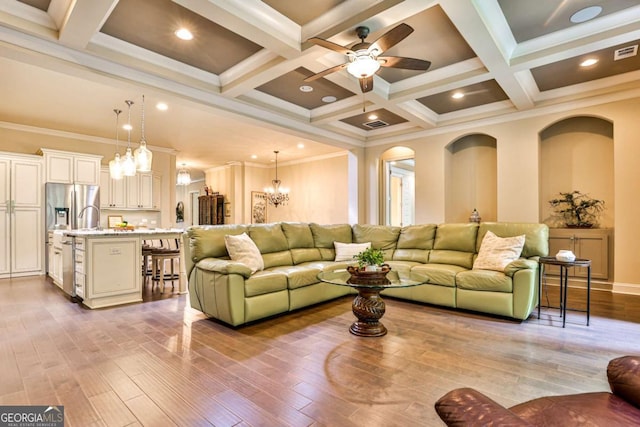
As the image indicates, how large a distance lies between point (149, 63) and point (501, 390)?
4.50 metres

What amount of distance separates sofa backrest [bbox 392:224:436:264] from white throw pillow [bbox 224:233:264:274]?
214cm

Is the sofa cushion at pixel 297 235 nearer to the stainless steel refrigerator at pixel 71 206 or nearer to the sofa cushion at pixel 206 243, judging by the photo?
the sofa cushion at pixel 206 243

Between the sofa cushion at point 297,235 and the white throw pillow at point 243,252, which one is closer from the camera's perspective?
the white throw pillow at point 243,252

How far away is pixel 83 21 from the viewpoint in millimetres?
2721

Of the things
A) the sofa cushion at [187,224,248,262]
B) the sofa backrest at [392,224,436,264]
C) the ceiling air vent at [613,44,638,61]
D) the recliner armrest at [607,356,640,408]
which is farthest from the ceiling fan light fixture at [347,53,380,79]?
the ceiling air vent at [613,44,638,61]

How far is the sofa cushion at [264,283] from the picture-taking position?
316 centimetres

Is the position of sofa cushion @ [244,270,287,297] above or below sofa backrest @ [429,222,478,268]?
below

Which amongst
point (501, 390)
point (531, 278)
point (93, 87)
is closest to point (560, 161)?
point (531, 278)

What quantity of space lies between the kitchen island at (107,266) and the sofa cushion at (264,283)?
6.18 ft

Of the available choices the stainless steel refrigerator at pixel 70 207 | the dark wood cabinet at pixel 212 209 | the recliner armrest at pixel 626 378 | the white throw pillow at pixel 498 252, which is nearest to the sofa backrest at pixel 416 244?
the white throw pillow at pixel 498 252

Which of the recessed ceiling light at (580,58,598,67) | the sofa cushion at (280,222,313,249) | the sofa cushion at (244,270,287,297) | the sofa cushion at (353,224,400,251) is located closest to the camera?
the sofa cushion at (244,270,287,297)

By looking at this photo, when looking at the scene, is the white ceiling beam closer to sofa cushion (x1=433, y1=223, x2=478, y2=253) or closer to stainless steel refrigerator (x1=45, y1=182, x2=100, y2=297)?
stainless steel refrigerator (x1=45, y1=182, x2=100, y2=297)

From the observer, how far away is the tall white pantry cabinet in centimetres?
567

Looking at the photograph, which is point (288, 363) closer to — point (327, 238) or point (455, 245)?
point (327, 238)
